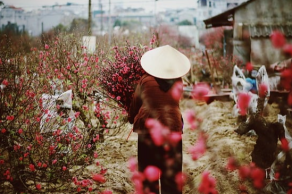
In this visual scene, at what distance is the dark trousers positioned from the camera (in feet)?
12.3

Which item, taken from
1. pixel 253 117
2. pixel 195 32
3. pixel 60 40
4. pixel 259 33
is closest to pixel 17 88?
pixel 60 40

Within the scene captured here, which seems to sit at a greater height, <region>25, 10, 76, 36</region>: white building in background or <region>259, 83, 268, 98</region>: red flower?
<region>25, 10, 76, 36</region>: white building in background

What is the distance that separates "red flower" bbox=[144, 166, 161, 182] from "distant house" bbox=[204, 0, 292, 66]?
11.6m

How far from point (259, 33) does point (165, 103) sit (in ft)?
40.9

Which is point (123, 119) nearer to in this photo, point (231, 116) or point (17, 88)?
point (17, 88)

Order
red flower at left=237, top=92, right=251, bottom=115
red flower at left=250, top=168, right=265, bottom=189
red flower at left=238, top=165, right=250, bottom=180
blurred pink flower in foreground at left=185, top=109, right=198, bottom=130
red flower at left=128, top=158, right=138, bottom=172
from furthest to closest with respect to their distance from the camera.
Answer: blurred pink flower in foreground at left=185, top=109, right=198, bottom=130, red flower at left=237, top=92, right=251, bottom=115, red flower at left=128, top=158, right=138, bottom=172, red flower at left=238, top=165, right=250, bottom=180, red flower at left=250, top=168, right=265, bottom=189

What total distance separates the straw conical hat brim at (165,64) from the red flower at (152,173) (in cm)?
105

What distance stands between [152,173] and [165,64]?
4.25ft

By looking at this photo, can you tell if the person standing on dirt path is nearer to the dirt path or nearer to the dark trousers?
the dark trousers

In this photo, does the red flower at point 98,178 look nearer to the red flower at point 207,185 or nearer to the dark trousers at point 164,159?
the red flower at point 207,185

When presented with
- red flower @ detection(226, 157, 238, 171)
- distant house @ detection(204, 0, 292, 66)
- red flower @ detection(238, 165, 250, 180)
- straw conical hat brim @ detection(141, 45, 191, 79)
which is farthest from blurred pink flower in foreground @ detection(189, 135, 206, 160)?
distant house @ detection(204, 0, 292, 66)

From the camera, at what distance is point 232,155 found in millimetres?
6562

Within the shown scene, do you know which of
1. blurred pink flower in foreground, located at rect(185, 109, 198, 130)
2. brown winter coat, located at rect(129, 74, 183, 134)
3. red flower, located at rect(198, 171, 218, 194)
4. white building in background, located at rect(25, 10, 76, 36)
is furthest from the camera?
white building in background, located at rect(25, 10, 76, 36)

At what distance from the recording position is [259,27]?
587 inches
